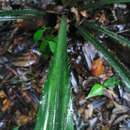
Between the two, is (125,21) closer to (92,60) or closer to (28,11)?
(92,60)

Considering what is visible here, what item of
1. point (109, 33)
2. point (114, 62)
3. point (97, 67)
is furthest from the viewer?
point (97, 67)

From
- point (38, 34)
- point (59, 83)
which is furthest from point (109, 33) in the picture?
point (59, 83)

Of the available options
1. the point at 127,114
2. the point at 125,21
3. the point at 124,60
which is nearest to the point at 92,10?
the point at 125,21

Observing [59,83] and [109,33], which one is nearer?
[59,83]

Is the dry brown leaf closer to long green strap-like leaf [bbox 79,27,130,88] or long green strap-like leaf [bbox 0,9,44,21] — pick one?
long green strap-like leaf [bbox 0,9,44,21]

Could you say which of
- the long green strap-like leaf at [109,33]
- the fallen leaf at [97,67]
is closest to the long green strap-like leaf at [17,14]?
the long green strap-like leaf at [109,33]

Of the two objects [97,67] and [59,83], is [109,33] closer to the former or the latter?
[97,67]

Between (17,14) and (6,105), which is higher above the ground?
(17,14)
